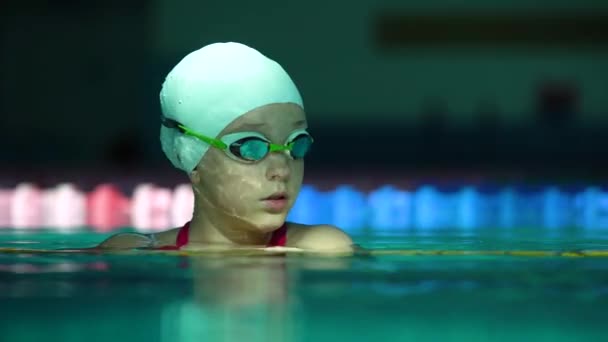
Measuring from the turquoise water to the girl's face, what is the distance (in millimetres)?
158

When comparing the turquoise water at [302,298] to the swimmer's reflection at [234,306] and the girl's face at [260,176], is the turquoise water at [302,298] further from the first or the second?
the girl's face at [260,176]

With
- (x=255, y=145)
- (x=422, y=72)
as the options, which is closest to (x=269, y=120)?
(x=255, y=145)

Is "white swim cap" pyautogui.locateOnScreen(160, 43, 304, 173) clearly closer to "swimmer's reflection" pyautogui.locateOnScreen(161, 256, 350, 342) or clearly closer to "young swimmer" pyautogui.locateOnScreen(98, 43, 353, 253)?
"young swimmer" pyautogui.locateOnScreen(98, 43, 353, 253)

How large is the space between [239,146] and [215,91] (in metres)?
0.23

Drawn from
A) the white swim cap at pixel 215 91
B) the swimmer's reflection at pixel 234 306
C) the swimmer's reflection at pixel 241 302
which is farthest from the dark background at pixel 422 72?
the swimmer's reflection at pixel 234 306

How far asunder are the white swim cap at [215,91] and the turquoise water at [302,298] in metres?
0.42

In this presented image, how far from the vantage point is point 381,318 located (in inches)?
116

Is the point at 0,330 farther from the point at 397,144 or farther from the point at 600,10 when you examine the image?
the point at 600,10

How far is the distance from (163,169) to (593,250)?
7057mm

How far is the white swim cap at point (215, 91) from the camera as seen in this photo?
13.4 feet

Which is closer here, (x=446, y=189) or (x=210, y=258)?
(x=210, y=258)

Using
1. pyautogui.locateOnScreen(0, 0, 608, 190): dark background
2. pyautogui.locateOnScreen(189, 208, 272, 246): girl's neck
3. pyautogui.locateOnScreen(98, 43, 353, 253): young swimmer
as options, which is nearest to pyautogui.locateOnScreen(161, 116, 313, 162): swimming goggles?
pyautogui.locateOnScreen(98, 43, 353, 253): young swimmer

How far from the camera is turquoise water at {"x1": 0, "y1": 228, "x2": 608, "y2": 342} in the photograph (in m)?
2.78

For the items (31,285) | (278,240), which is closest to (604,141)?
(278,240)
